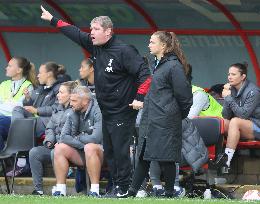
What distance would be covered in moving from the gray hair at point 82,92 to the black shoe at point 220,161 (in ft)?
5.71

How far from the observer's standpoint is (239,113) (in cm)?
1520

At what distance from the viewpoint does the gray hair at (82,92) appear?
49.3 ft

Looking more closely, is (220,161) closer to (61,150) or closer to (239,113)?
(239,113)

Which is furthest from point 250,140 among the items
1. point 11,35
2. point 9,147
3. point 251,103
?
point 11,35

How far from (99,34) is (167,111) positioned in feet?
4.33

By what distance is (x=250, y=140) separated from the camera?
15.2 meters

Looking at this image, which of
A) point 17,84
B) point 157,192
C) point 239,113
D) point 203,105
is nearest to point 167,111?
point 157,192

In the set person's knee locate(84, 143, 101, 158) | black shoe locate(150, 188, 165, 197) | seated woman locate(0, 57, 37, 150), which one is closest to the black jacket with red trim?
black shoe locate(150, 188, 165, 197)

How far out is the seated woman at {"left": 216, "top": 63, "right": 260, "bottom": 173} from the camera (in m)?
15.1

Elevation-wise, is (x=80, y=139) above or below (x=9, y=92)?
below

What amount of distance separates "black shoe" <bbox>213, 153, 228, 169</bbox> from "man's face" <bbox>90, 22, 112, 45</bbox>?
2288mm

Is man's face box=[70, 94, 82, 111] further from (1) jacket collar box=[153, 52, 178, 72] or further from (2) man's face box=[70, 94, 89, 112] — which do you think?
(1) jacket collar box=[153, 52, 178, 72]

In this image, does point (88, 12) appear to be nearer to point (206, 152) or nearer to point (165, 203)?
point (206, 152)

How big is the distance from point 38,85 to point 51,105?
26.7 inches
